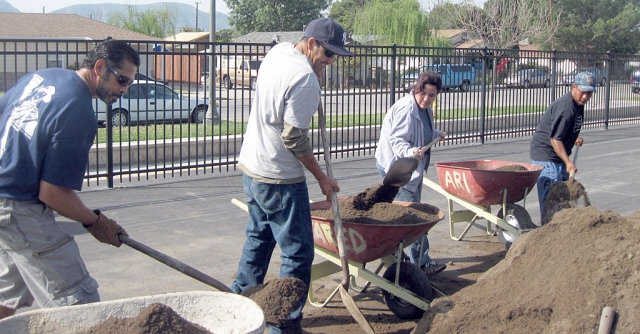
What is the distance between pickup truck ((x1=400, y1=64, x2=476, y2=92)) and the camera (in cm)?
1319

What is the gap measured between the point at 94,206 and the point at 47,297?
5134 millimetres

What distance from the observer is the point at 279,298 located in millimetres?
3582

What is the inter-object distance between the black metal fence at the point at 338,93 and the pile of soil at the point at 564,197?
438 centimetres

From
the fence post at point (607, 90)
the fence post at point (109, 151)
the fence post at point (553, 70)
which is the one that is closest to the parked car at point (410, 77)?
the fence post at point (553, 70)

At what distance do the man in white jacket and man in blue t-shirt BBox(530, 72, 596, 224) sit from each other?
1.41m

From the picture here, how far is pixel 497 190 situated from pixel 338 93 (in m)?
6.01

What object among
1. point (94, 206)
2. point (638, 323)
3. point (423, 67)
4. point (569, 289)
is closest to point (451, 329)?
point (569, 289)

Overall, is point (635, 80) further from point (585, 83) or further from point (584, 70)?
point (585, 83)

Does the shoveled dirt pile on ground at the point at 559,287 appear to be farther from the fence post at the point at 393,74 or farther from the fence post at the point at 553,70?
the fence post at the point at 553,70

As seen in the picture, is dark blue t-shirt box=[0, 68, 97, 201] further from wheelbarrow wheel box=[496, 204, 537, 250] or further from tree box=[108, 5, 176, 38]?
tree box=[108, 5, 176, 38]

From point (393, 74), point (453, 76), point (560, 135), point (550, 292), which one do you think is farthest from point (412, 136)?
point (453, 76)

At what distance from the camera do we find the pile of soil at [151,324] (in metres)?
2.77

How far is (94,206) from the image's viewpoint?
8141mm

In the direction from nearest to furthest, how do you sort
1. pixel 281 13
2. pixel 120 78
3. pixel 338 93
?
pixel 120 78 → pixel 338 93 → pixel 281 13
